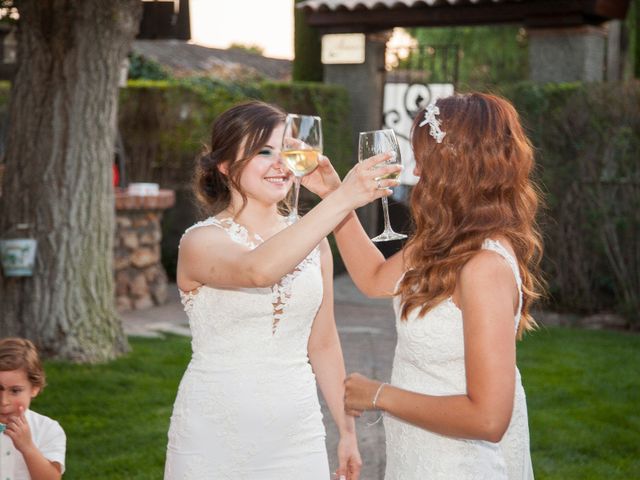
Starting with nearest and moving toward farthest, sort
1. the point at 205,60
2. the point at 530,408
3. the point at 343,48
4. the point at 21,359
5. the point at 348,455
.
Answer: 1. the point at 348,455
2. the point at 21,359
3. the point at 530,408
4. the point at 343,48
5. the point at 205,60

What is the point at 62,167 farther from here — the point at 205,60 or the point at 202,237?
the point at 205,60

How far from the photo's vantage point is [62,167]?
6711 mm

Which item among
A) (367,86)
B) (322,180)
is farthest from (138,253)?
(322,180)

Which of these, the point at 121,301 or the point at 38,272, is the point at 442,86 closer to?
the point at 121,301

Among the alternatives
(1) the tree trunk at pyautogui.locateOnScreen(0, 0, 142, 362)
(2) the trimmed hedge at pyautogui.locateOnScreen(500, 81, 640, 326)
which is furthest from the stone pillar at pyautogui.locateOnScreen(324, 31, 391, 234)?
(1) the tree trunk at pyautogui.locateOnScreen(0, 0, 142, 362)

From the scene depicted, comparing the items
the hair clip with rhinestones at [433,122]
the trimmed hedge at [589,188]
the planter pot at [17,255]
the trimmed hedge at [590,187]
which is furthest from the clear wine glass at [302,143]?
the trimmed hedge at [590,187]

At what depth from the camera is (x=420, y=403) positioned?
7.29ft

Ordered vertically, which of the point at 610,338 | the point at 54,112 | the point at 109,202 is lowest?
the point at 610,338

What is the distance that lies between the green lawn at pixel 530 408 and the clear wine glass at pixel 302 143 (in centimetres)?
286

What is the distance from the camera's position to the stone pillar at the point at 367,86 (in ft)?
39.9

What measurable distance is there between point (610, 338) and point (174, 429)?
6500mm

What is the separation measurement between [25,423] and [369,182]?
143 centimetres

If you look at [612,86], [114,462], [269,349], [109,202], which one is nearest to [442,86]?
[612,86]

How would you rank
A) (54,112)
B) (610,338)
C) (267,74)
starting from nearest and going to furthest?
(54,112), (610,338), (267,74)
